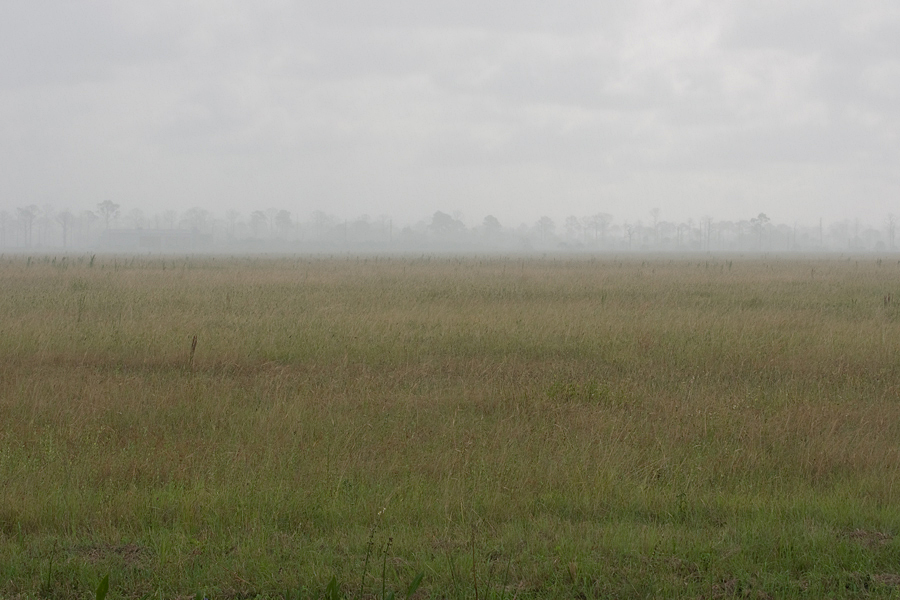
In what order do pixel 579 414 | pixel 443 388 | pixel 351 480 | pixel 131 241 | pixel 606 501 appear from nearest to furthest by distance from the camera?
pixel 606 501, pixel 351 480, pixel 579 414, pixel 443 388, pixel 131 241

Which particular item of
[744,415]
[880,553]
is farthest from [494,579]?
[744,415]

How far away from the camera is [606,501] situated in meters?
5.79

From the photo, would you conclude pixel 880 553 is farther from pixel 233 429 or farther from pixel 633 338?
pixel 633 338

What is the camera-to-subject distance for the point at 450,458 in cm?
675

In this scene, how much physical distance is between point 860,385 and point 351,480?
747 cm

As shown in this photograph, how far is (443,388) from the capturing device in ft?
31.7

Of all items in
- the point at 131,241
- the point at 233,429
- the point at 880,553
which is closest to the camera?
the point at 880,553

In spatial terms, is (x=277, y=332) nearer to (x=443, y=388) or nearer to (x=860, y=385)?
(x=443, y=388)

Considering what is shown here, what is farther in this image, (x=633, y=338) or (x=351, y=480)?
(x=633, y=338)

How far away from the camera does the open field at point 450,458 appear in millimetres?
4508

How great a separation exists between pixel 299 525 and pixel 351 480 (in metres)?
1.00

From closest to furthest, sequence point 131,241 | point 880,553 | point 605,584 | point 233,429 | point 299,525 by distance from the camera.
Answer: point 605,584 → point 880,553 → point 299,525 → point 233,429 → point 131,241

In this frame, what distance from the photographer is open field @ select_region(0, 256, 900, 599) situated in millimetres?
4508

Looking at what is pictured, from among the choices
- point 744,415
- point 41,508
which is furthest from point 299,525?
point 744,415
